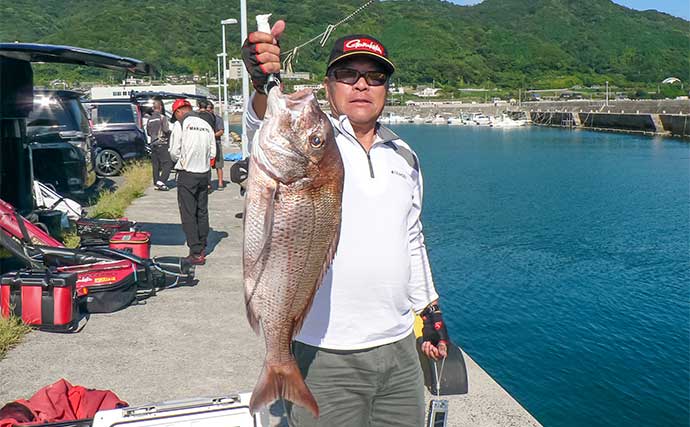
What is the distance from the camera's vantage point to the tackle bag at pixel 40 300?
558 centimetres

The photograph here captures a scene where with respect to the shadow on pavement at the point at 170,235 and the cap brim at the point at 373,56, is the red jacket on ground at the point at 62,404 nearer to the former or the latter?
the cap brim at the point at 373,56

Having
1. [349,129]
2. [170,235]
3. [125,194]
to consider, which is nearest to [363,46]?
[349,129]

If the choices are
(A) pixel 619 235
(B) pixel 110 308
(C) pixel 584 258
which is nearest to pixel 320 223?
(B) pixel 110 308

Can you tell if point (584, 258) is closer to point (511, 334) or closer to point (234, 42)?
point (511, 334)

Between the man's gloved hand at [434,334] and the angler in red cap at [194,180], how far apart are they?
18.5ft

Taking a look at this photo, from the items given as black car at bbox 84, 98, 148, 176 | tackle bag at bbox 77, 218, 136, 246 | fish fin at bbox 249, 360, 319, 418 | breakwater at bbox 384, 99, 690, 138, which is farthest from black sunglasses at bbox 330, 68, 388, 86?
breakwater at bbox 384, 99, 690, 138

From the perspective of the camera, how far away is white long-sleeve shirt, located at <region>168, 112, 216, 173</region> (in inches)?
328

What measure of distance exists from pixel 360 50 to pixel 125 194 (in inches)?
463

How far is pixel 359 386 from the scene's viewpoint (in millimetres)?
2545

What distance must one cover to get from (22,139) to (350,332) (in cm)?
809

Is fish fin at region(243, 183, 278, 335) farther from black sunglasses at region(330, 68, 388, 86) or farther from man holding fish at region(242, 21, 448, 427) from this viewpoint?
black sunglasses at region(330, 68, 388, 86)

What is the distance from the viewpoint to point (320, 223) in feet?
7.09

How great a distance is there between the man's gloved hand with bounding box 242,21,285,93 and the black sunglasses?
0.49 m

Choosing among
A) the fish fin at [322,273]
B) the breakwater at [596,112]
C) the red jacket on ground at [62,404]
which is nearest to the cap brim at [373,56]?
the fish fin at [322,273]
